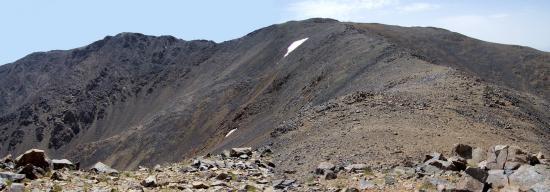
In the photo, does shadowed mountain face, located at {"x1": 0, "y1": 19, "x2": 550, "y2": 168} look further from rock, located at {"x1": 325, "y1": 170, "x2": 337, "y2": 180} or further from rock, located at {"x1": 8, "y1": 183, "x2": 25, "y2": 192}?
rock, located at {"x1": 8, "y1": 183, "x2": 25, "y2": 192}

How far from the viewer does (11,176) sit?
17641 mm

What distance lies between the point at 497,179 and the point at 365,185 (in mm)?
4065

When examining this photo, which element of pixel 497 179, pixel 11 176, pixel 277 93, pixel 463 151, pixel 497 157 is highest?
pixel 497 157

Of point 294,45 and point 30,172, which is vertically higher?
point 294,45

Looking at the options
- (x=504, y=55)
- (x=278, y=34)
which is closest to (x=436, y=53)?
(x=504, y=55)

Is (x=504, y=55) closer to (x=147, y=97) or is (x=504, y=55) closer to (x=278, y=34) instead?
(x=278, y=34)

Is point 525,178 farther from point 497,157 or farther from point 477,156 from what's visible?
point 477,156

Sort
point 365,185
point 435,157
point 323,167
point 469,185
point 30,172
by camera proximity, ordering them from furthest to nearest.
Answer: point 323,167, point 435,157, point 30,172, point 365,185, point 469,185

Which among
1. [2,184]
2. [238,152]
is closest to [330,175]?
[238,152]

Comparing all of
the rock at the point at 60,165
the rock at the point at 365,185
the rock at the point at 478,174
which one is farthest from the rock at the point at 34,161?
the rock at the point at 478,174

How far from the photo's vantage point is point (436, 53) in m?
89.8

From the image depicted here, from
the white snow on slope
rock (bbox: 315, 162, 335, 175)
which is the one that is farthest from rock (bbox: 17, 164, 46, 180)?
the white snow on slope

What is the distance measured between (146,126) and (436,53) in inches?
1872

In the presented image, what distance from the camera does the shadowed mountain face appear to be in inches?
1143
